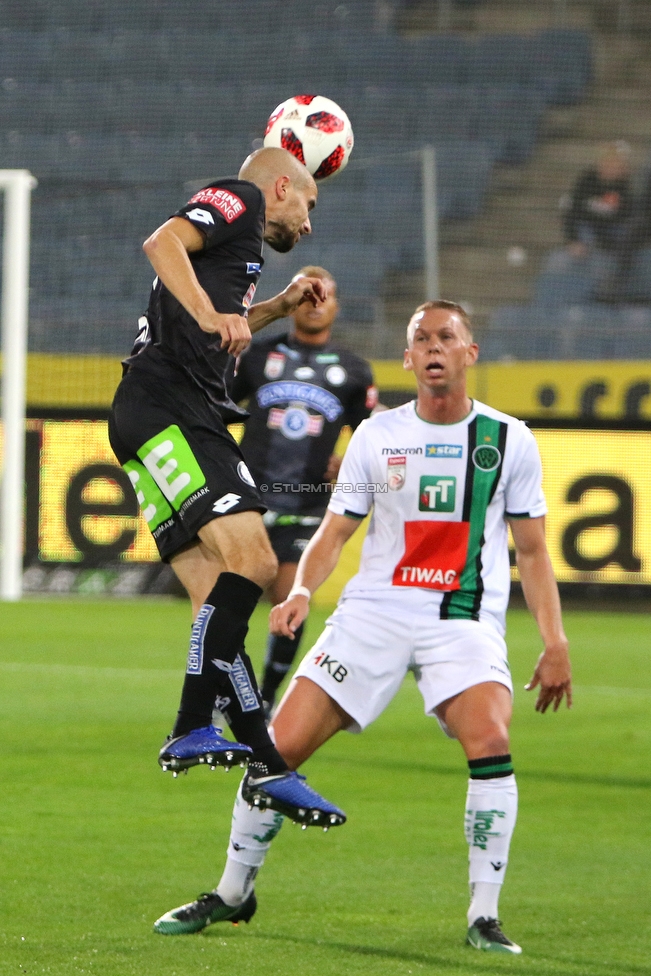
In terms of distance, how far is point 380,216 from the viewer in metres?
19.7

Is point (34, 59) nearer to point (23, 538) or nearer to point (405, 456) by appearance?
point (23, 538)

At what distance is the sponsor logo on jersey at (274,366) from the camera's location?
→ 8246 mm

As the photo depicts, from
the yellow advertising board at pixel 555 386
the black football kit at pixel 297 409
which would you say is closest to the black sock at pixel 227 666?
the black football kit at pixel 297 409

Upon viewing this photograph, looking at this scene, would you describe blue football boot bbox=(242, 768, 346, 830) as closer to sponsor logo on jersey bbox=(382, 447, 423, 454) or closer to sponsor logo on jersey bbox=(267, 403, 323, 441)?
sponsor logo on jersey bbox=(382, 447, 423, 454)

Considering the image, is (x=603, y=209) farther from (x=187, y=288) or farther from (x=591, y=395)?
(x=187, y=288)

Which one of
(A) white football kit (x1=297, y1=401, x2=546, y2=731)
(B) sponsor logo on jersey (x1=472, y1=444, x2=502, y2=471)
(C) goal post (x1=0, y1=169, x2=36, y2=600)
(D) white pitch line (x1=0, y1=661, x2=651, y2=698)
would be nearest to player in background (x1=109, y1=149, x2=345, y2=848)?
(A) white football kit (x1=297, y1=401, x2=546, y2=731)

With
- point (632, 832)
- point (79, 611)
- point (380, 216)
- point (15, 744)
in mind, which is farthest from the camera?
point (380, 216)

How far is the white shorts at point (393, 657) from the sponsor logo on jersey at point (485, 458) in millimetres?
451

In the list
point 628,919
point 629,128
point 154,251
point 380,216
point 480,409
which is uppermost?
point 629,128

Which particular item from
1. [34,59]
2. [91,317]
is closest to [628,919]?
[91,317]

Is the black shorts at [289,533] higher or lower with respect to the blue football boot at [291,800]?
higher

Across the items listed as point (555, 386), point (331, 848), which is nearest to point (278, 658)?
point (331, 848)

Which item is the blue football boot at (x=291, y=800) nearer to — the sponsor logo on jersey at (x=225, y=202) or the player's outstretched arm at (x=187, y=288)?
the player's outstretched arm at (x=187, y=288)

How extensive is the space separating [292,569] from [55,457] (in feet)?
23.9
